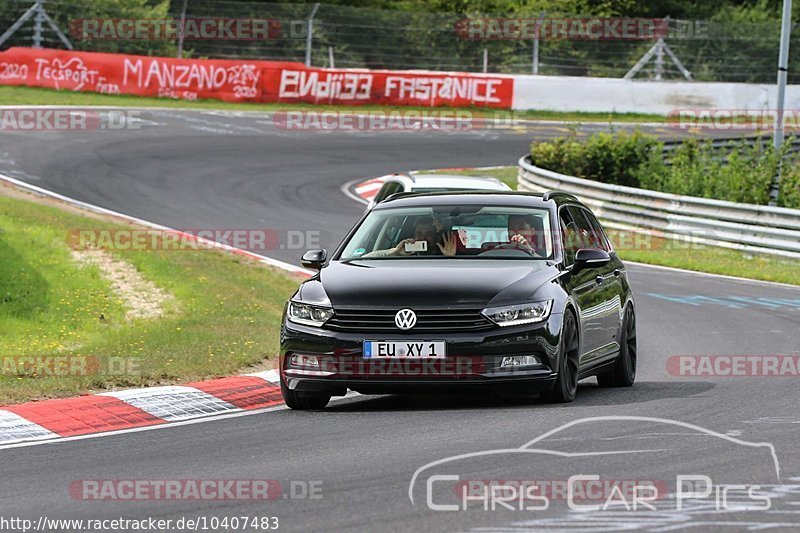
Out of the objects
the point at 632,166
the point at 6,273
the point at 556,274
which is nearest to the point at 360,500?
the point at 556,274

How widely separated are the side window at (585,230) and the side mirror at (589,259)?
2.60 ft

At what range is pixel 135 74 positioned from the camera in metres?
44.4

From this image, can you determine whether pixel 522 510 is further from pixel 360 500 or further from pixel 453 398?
pixel 453 398

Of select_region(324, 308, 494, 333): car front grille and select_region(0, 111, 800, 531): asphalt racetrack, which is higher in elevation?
select_region(324, 308, 494, 333): car front grille

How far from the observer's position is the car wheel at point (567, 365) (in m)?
10.5

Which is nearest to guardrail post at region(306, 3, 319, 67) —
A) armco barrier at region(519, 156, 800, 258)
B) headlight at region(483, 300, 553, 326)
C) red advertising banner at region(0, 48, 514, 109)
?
red advertising banner at region(0, 48, 514, 109)

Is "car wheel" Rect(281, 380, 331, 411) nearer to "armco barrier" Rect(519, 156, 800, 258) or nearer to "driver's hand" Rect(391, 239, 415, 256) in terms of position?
"driver's hand" Rect(391, 239, 415, 256)

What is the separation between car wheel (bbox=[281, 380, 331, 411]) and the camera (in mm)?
10742

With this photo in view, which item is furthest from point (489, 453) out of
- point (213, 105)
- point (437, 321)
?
point (213, 105)

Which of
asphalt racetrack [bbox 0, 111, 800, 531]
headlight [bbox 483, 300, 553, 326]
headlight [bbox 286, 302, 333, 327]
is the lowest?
asphalt racetrack [bbox 0, 111, 800, 531]

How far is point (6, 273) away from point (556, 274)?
298 inches

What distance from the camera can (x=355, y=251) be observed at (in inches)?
456

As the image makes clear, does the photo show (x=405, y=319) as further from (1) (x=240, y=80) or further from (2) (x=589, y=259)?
(1) (x=240, y=80)

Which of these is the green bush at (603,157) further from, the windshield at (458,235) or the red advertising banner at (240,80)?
the windshield at (458,235)
